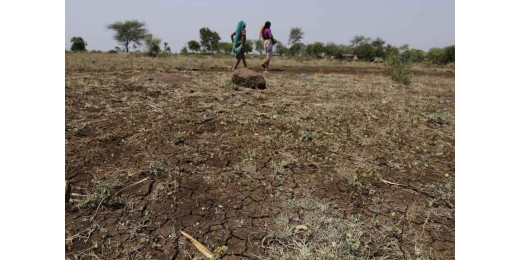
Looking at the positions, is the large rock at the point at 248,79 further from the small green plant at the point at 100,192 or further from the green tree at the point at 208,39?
the green tree at the point at 208,39

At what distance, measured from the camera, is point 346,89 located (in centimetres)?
650

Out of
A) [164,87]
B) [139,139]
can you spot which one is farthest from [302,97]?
[139,139]

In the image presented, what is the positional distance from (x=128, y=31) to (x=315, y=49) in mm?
26420

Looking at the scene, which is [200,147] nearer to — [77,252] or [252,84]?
[77,252]

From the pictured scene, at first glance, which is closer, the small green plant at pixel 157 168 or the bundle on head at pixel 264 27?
the small green plant at pixel 157 168

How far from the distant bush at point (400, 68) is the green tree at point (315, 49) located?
35.1 m

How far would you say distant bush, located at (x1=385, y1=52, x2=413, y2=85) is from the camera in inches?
302

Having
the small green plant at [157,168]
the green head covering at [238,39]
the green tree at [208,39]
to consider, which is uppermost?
the green tree at [208,39]

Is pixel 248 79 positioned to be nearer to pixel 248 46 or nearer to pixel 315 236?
pixel 315 236

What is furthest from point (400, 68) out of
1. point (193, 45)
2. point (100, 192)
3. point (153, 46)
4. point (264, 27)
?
point (193, 45)

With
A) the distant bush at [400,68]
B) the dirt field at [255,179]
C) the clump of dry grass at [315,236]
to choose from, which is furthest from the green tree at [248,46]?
the clump of dry grass at [315,236]

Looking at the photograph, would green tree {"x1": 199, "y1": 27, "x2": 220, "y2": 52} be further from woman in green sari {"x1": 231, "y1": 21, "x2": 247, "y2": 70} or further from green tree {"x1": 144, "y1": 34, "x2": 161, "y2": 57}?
woman in green sari {"x1": 231, "y1": 21, "x2": 247, "y2": 70}

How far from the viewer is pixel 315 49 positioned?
41.7m

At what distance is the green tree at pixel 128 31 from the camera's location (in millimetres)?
40562
